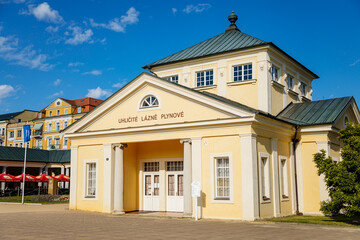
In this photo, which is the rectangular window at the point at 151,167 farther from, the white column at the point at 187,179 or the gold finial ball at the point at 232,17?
the gold finial ball at the point at 232,17

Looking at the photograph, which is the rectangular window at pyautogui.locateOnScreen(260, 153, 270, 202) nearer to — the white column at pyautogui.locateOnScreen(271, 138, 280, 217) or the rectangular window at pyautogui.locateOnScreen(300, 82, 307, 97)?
the white column at pyautogui.locateOnScreen(271, 138, 280, 217)

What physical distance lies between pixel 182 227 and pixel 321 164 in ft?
21.0

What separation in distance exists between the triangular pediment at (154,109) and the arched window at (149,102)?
12cm

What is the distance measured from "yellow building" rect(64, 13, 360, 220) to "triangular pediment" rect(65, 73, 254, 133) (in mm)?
51

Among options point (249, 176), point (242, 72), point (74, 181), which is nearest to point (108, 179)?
point (74, 181)

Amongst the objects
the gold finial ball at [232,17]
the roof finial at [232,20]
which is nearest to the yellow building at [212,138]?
the roof finial at [232,20]

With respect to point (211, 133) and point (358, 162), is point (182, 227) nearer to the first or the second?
point (211, 133)

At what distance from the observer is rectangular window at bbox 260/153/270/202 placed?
1805cm

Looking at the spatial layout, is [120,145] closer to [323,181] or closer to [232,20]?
[323,181]

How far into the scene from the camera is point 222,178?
1800 centimetres

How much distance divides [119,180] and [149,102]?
429cm

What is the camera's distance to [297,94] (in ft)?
82.0

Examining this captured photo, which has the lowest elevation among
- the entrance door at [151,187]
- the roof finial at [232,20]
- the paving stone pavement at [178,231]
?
the paving stone pavement at [178,231]

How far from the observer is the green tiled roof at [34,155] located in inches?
1779
